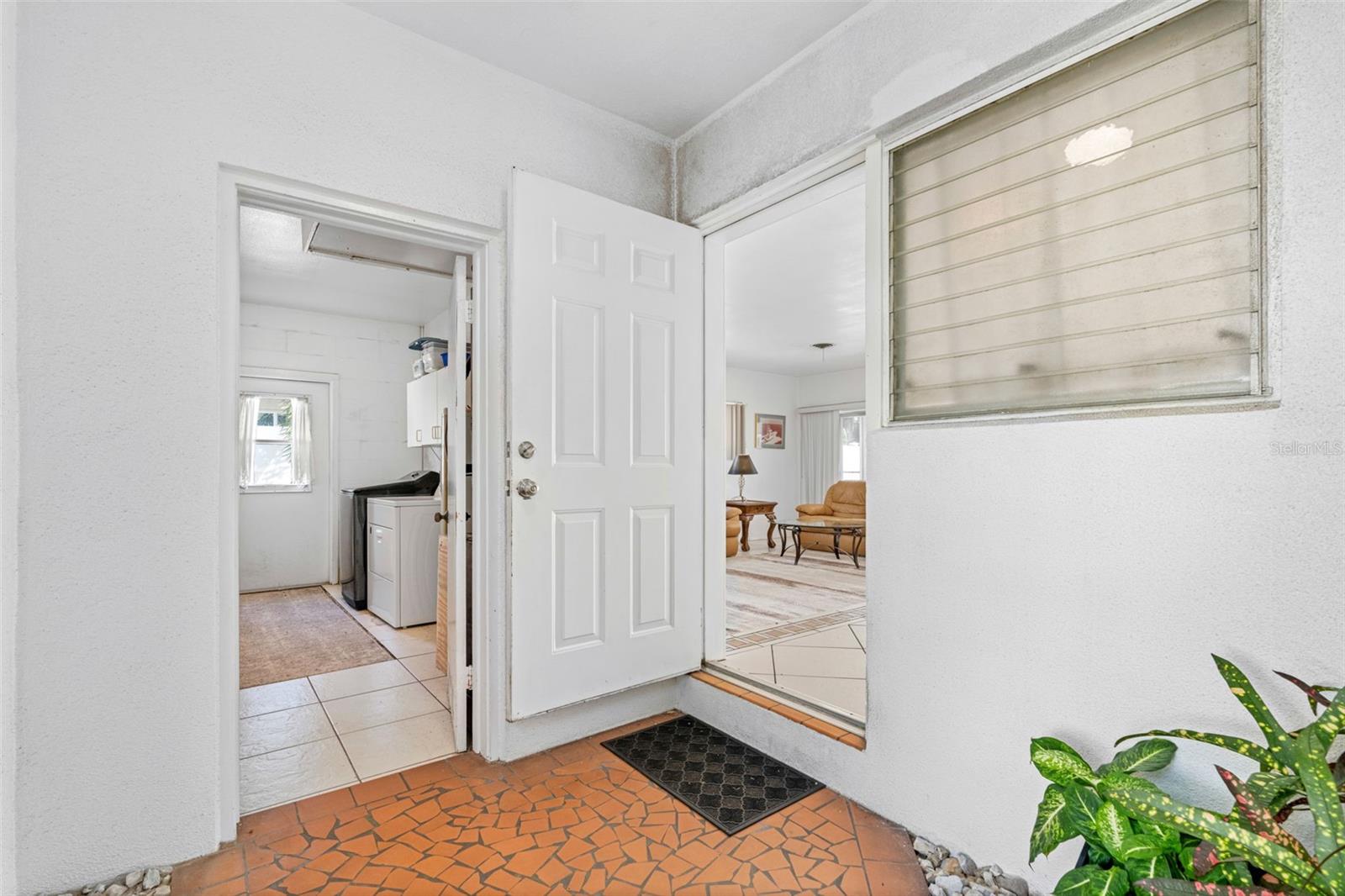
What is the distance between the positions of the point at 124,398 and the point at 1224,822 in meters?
2.38

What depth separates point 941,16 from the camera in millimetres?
1673

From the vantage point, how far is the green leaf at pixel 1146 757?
47.2 inches

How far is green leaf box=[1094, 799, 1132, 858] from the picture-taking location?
1.05 meters

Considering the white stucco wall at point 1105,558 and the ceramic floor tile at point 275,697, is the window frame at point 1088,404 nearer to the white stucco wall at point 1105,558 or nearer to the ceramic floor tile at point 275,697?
the white stucco wall at point 1105,558

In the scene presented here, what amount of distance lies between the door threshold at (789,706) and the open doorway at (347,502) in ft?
3.09

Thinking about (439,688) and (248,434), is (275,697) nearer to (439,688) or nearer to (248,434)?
(439,688)

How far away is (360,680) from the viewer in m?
3.06

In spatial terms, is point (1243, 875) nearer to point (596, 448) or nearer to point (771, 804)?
point (771, 804)

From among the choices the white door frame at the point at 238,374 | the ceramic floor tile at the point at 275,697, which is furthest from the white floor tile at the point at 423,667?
the white door frame at the point at 238,374

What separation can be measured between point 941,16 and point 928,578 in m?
1.49

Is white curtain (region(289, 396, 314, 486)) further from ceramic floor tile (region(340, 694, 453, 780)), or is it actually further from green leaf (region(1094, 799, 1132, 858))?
green leaf (region(1094, 799, 1132, 858))

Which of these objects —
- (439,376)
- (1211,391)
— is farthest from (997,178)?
(439,376)

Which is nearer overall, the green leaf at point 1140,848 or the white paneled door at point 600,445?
the green leaf at point 1140,848

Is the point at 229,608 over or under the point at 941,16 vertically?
under
